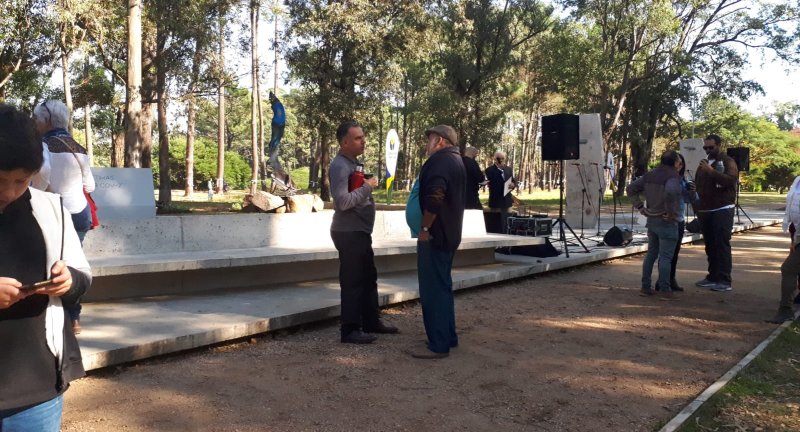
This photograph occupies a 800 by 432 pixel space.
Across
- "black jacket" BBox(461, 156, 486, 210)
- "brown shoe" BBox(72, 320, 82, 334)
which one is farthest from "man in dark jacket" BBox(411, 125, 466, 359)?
"black jacket" BBox(461, 156, 486, 210)

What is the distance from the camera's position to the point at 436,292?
4.99 metres

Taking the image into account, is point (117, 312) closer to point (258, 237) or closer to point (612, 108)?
point (258, 237)

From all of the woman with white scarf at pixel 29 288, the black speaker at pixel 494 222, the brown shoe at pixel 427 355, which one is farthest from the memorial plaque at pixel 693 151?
the woman with white scarf at pixel 29 288

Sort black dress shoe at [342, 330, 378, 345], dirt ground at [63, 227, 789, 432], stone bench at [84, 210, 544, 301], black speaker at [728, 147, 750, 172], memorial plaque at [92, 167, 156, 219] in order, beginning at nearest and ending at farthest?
dirt ground at [63, 227, 789, 432] < black dress shoe at [342, 330, 378, 345] < stone bench at [84, 210, 544, 301] < memorial plaque at [92, 167, 156, 219] < black speaker at [728, 147, 750, 172]

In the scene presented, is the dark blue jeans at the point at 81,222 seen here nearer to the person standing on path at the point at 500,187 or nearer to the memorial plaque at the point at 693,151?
the person standing on path at the point at 500,187

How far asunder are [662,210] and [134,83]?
603 inches

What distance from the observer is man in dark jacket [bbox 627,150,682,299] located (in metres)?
7.51

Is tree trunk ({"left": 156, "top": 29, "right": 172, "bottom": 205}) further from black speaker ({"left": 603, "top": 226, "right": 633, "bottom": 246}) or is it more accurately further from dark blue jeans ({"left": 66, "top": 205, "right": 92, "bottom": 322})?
dark blue jeans ({"left": 66, "top": 205, "right": 92, "bottom": 322})

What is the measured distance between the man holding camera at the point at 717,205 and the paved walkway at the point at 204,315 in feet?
10.0

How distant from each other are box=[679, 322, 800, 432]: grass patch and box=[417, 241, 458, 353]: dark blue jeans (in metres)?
1.89

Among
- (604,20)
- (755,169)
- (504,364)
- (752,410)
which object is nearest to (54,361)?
(504,364)

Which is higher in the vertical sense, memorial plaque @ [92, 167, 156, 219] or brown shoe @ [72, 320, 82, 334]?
memorial plaque @ [92, 167, 156, 219]

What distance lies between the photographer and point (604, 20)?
1238 inches

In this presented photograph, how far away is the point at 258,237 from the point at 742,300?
605 cm
